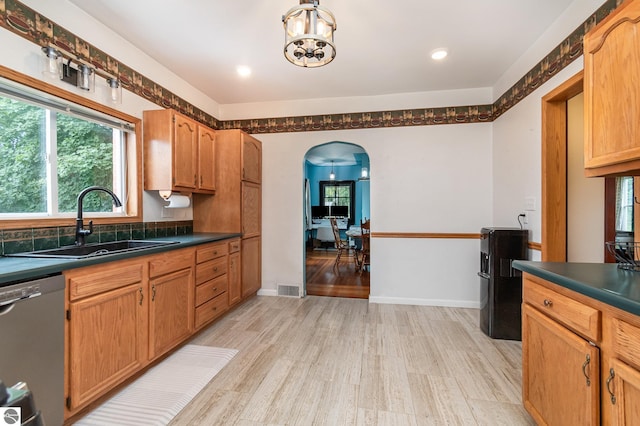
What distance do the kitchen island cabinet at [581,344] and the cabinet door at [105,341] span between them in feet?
7.82

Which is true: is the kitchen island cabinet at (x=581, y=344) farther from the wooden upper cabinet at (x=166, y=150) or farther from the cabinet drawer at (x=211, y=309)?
the wooden upper cabinet at (x=166, y=150)

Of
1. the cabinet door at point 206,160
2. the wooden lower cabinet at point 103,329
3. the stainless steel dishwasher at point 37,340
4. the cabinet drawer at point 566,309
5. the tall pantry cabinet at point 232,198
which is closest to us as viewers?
the cabinet drawer at point 566,309

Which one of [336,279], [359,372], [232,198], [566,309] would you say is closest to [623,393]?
[566,309]

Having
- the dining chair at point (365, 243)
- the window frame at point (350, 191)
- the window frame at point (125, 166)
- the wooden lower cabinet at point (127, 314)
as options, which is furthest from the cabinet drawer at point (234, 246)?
the window frame at point (350, 191)

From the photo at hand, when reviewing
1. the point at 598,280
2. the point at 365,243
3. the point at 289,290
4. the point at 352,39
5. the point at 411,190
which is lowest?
the point at 289,290

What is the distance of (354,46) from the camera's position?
105 inches

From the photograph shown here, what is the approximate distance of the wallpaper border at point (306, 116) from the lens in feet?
6.18

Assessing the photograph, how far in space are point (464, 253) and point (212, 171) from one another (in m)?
3.22

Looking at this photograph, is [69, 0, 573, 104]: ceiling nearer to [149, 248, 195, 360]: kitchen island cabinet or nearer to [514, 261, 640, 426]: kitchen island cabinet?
[149, 248, 195, 360]: kitchen island cabinet

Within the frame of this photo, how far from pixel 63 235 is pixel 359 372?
233cm

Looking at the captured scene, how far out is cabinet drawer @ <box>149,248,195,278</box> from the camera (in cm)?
216

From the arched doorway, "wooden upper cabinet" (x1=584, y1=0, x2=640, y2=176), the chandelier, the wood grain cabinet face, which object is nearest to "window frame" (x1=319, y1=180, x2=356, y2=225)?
the arched doorway

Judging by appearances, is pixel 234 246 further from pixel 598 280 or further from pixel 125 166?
pixel 598 280

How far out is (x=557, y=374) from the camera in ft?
4.41
